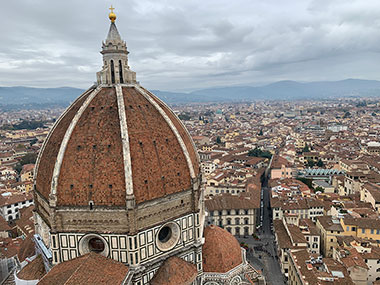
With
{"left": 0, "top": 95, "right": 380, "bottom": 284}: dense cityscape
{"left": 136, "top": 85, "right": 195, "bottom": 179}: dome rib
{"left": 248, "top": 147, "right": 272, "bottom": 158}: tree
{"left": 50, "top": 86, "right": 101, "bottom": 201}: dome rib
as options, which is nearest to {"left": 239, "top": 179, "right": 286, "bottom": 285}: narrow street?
{"left": 0, "top": 95, "right": 380, "bottom": 284}: dense cityscape

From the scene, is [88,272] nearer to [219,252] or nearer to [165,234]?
[165,234]

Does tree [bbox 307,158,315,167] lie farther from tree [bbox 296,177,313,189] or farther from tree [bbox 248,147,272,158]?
tree [bbox 296,177,313,189]

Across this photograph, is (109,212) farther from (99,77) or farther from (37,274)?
(99,77)

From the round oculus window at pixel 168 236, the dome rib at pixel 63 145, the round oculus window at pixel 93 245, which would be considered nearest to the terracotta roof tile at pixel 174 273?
the round oculus window at pixel 168 236

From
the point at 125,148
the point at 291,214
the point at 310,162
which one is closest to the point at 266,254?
the point at 291,214

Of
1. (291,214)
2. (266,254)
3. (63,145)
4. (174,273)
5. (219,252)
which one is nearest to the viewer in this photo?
(63,145)

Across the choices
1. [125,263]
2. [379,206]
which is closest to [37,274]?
[125,263]
